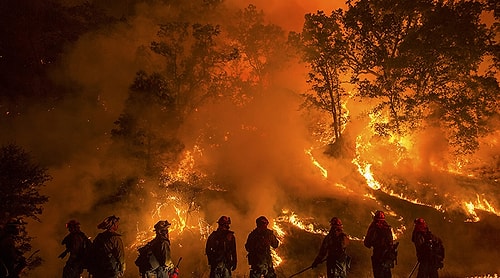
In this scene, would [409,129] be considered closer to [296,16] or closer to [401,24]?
[401,24]

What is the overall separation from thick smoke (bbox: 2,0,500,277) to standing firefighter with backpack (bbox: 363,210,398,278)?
6.84 meters

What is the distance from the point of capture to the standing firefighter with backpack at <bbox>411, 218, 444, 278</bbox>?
9344 mm

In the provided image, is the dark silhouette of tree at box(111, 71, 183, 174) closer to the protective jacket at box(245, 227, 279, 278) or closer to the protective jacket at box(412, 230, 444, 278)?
the protective jacket at box(245, 227, 279, 278)

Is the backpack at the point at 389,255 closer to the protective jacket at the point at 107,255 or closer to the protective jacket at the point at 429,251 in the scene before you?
the protective jacket at the point at 429,251

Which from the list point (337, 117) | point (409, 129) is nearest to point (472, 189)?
point (409, 129)

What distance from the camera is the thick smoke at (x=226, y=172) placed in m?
18.3

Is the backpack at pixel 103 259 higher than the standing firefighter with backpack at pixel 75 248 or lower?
lower

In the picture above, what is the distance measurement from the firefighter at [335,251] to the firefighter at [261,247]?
1007mm

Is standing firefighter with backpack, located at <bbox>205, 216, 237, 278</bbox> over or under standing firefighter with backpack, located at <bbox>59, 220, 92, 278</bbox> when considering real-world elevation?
under

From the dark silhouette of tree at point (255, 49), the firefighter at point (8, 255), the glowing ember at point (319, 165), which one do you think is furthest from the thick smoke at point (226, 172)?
the firefighter at point (8, 255)

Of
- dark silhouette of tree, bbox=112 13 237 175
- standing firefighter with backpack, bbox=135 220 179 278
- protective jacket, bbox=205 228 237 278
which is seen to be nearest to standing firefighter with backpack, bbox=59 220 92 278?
standing firefighter with backpack, bbox=135 220 179 278

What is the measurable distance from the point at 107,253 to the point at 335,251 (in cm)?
453

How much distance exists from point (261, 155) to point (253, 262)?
55.8ft

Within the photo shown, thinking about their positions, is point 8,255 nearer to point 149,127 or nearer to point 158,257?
point 158,257
